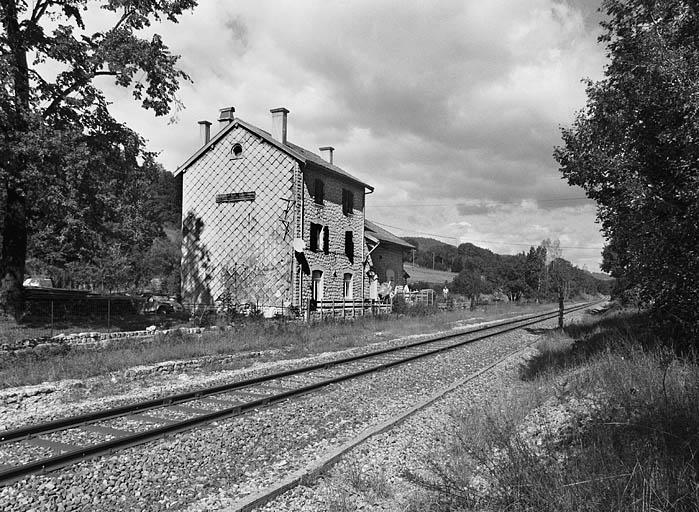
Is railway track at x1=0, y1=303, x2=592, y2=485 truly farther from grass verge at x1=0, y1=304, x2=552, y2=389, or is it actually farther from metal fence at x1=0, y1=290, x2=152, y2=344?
metal fence at x1=0, y1=290, x2=152, y2=344

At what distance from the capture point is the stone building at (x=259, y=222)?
24969mm

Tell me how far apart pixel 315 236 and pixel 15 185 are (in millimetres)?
13936

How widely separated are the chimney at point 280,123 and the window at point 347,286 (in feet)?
27.8

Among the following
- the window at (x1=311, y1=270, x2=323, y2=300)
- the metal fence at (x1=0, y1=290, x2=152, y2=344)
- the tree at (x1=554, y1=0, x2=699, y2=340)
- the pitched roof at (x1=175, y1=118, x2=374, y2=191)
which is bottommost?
the metal fence at (x1=0, y1=290, x2=152, y2=344)

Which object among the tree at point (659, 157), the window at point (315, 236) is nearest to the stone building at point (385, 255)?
the window at point (315, 236)

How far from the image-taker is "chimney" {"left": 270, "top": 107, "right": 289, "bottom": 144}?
2644cm

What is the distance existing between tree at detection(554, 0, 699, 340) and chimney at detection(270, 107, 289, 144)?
18.5 m

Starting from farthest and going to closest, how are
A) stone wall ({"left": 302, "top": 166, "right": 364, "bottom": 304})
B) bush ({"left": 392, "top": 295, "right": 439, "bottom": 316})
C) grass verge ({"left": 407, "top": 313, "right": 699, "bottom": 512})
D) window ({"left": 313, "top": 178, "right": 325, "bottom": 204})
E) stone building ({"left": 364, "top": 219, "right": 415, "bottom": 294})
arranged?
stone building ({"left": 364, "top": 219, "right": 415, "bottom": 294}) → bush ({"left": 392, "top": 295, "right": 439, "bottom": 316}) → window ({"left": 313, "top": 178, "right": 325, "bottom": 204}) → stone wall ({"left": 302, "top": 166, "right": 364, "bottom": 304}) → grass verge ({"left": 407, "top": 313, "right": 699, "bottom": 512})

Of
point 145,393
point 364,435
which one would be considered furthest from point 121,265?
point 364,435

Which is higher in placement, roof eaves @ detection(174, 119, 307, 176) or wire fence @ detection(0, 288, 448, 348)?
roof eaves @ detection(174, 119, 307, 176)

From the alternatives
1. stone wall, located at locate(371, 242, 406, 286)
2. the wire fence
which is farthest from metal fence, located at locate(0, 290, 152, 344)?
stone wall, located at locate(371, 242, 406, 286)

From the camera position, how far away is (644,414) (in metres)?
5.56

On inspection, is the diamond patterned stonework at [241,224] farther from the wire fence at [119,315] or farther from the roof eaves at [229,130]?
the wire fence at [119,315]

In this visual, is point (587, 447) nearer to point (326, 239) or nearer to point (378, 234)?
point (326, 239)
